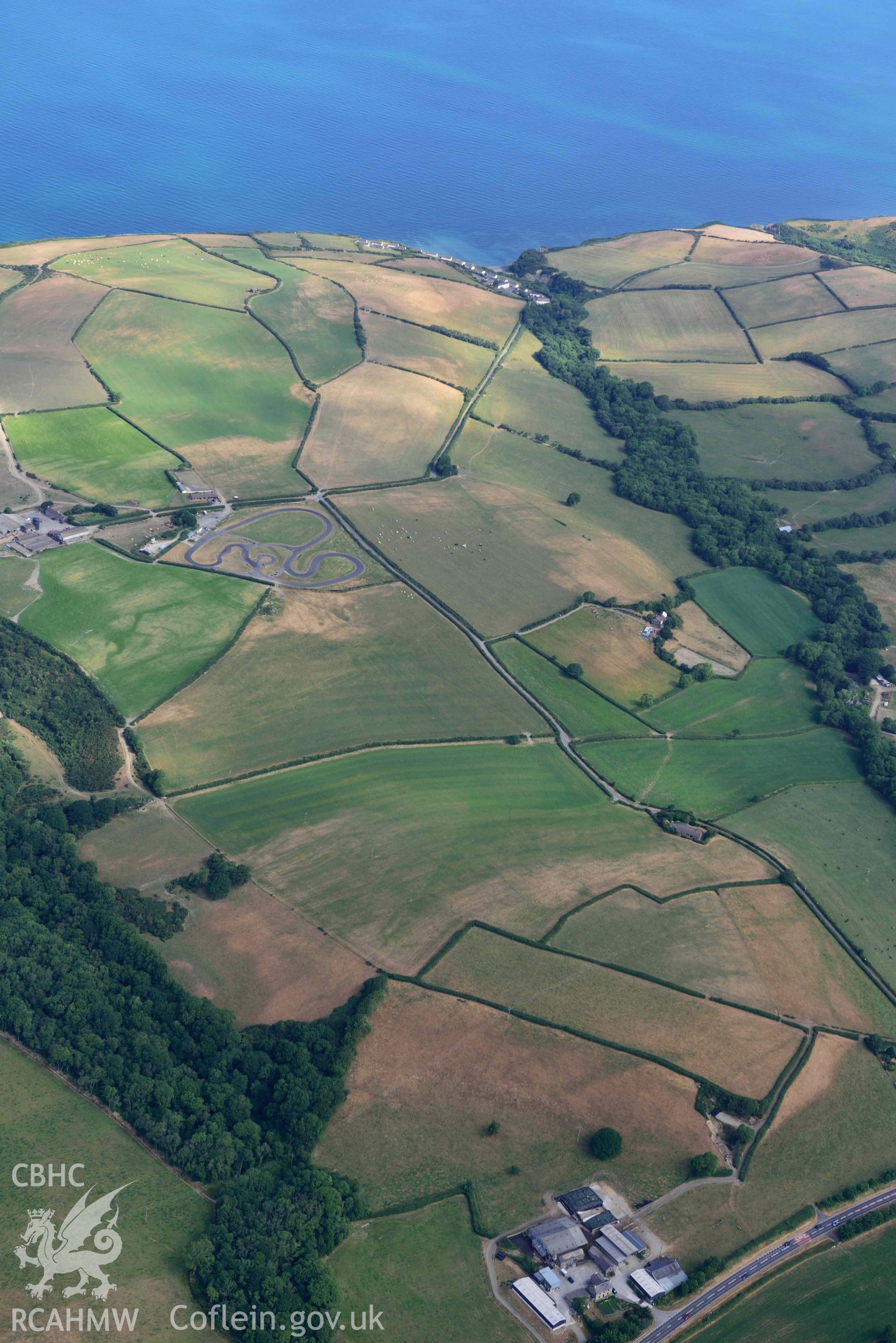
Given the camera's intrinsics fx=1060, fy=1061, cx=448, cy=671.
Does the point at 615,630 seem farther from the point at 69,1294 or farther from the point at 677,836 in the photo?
the point at 69,1294

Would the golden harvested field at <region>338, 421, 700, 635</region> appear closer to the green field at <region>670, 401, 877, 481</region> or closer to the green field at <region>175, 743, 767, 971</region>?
the green field at <region>670, 401, 877, 481</region>

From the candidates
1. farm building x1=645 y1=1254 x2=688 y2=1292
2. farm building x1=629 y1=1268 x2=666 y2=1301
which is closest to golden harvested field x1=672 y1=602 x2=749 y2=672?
farm building x1=645 y1=1254 x2=688 y2=1292

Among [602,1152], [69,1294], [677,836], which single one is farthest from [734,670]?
[69,1294]

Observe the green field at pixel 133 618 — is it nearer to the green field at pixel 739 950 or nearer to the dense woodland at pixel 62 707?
the dense woodland at pixel 62 707

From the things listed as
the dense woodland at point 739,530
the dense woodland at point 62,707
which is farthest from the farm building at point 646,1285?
the dense woodland at point 62,707

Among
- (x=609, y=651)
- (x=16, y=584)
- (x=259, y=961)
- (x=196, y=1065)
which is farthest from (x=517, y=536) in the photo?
(x=196, y=1065)

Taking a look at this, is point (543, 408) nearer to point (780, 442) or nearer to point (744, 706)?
point (780, 442)
